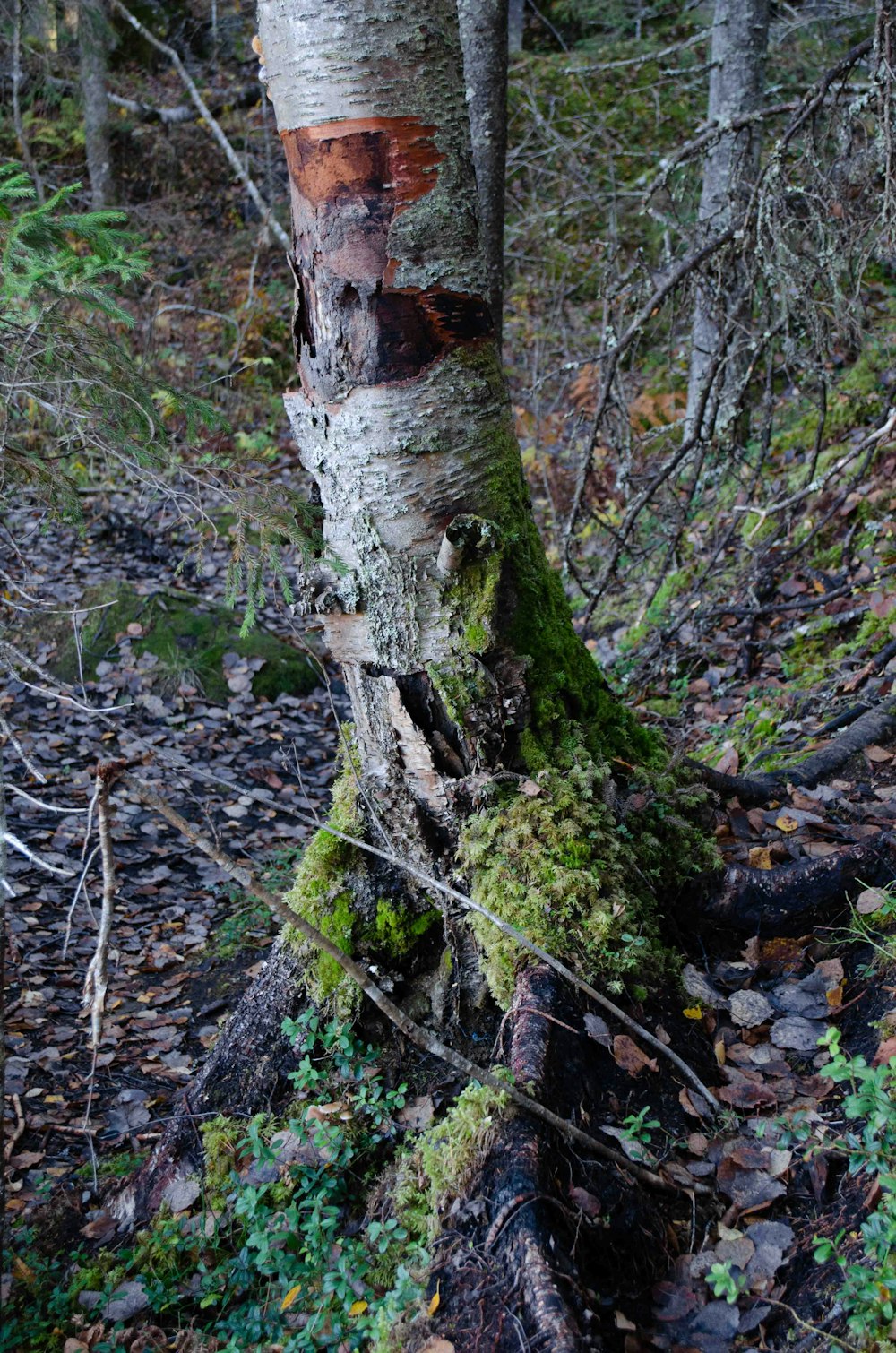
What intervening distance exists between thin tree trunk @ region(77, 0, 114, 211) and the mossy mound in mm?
8445

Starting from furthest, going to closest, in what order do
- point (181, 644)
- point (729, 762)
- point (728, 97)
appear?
point (181, 644), point (728, 97), point (729, 762)

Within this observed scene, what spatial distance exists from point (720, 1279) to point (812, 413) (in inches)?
250

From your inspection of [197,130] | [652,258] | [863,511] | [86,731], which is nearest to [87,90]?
[197,130]

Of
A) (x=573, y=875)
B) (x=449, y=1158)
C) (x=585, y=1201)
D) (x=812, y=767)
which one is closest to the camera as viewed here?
(x=585, y=1201)

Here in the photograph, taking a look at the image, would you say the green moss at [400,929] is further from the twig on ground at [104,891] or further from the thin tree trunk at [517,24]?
the thin tree trunk at [517,24]

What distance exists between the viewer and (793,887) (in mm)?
2836

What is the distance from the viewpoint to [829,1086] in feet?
7.43

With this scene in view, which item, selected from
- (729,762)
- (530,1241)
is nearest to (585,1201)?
(530,1241)

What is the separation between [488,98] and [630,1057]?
447 cm

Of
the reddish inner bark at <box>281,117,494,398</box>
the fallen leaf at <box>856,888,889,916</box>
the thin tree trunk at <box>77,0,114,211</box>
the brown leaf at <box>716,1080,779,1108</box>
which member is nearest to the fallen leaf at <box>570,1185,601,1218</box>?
the brown leaf at <box>716,1080,779,1108</box>

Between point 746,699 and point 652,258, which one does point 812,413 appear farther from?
point 652,258

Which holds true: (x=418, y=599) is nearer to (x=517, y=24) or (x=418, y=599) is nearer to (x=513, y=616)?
(x=513, y=616)

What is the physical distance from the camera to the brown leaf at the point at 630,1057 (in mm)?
2301

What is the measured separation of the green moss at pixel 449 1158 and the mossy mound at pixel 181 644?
183 inches
